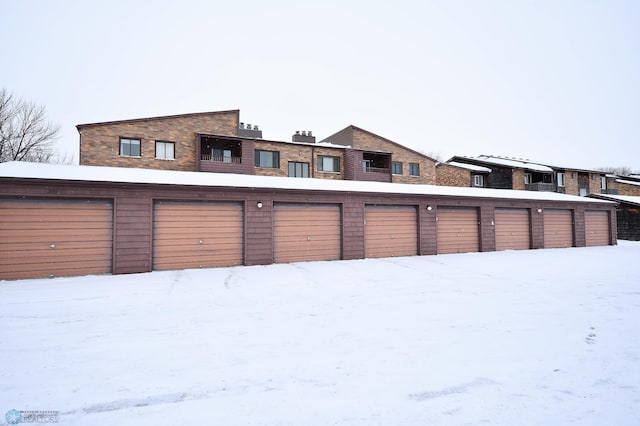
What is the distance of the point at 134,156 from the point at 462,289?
2085cm

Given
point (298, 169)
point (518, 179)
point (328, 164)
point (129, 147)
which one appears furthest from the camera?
point (518, 179)

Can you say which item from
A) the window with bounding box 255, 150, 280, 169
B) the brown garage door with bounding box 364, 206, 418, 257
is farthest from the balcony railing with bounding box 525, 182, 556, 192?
the window with bounding box 255, 150, 280, 169

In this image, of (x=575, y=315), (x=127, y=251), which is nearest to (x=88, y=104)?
(x=127, y=251)

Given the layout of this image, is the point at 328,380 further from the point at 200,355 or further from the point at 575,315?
the point at 575,315

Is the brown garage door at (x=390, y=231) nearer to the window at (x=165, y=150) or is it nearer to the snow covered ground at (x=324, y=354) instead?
the snow covered ground at (x=324, y=354)

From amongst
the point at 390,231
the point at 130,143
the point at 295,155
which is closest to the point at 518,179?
the point at 295,155

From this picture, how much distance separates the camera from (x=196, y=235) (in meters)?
12.1

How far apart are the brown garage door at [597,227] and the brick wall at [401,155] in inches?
493

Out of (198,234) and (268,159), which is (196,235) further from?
(268,159)

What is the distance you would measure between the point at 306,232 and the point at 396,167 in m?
18.7

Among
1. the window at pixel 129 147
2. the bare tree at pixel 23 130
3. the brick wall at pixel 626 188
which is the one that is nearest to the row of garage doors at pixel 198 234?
the window at pixel 129 147

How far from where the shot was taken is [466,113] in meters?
113

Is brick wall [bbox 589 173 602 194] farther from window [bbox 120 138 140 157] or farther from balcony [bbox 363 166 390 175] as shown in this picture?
window [bbox 120 138 140 157]

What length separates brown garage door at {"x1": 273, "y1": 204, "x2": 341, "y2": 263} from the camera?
13484mm
